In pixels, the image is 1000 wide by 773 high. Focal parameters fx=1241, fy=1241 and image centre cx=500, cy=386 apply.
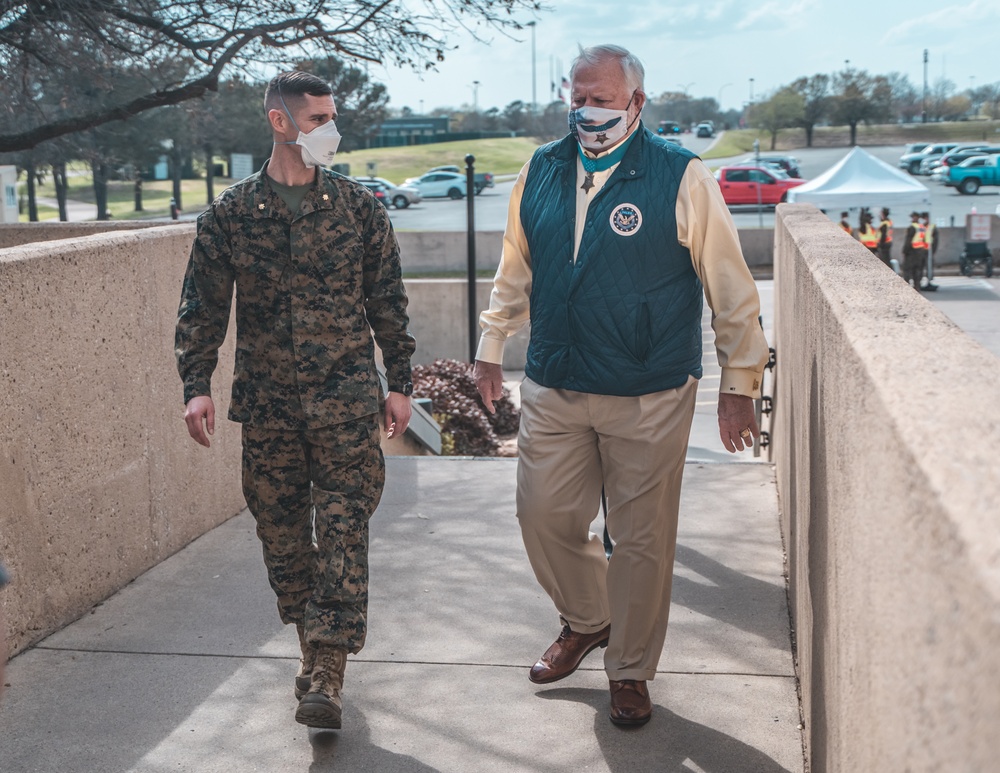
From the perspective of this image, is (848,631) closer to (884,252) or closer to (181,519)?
(181,519)

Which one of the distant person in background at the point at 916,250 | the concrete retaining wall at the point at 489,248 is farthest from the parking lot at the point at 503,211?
the distant person in background at the point at 916,250

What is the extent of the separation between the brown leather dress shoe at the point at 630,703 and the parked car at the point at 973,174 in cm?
5240

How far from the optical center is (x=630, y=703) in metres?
3.67

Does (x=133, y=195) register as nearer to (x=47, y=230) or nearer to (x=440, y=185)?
(x=440, y=185)

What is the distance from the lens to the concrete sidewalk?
352 cm

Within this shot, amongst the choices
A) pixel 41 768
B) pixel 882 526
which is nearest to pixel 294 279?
pixel 41 768

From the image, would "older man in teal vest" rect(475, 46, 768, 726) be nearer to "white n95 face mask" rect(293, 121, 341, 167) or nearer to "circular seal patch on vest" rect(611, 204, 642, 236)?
"circular seal patch on vest" rect(611, 204, 642, 236)

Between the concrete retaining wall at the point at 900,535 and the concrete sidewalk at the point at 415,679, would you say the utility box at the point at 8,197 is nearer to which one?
the concrete sidewalk at the point at 415,679

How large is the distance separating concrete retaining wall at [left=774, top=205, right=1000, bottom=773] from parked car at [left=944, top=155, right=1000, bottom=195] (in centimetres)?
5242

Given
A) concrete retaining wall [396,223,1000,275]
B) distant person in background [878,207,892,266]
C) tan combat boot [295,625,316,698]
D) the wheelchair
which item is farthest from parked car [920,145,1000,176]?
tan combat boot [295,625,316,698]

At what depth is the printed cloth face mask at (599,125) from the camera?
367cm

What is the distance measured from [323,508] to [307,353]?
467 mm

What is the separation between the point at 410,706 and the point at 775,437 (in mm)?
3704

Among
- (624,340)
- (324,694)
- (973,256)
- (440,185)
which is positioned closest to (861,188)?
(973,256)
